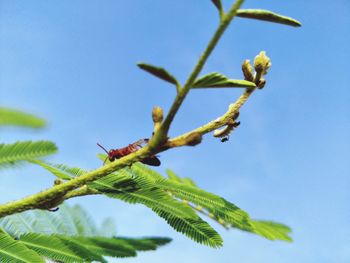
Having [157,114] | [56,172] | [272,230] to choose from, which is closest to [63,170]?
[56,172]

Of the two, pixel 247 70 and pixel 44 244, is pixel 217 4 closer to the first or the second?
pixel 247 70

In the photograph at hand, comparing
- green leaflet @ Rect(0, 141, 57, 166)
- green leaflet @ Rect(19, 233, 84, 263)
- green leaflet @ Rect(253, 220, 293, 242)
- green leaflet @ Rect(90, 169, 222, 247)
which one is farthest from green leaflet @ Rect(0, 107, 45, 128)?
green leaflet @ Rect(253, 220, 293, 242)

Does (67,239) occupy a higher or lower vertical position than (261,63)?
lower

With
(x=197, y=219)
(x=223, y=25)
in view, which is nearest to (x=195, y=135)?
(x=223, y=25)

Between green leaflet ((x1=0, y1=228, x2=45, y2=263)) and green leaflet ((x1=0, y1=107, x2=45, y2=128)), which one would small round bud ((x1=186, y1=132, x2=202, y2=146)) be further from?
green leaflet ((x1=0, y1=228, x2=45, y2=263))

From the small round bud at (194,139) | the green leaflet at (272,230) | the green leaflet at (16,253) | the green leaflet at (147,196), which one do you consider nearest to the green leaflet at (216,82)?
the small round bud at (194,139)
